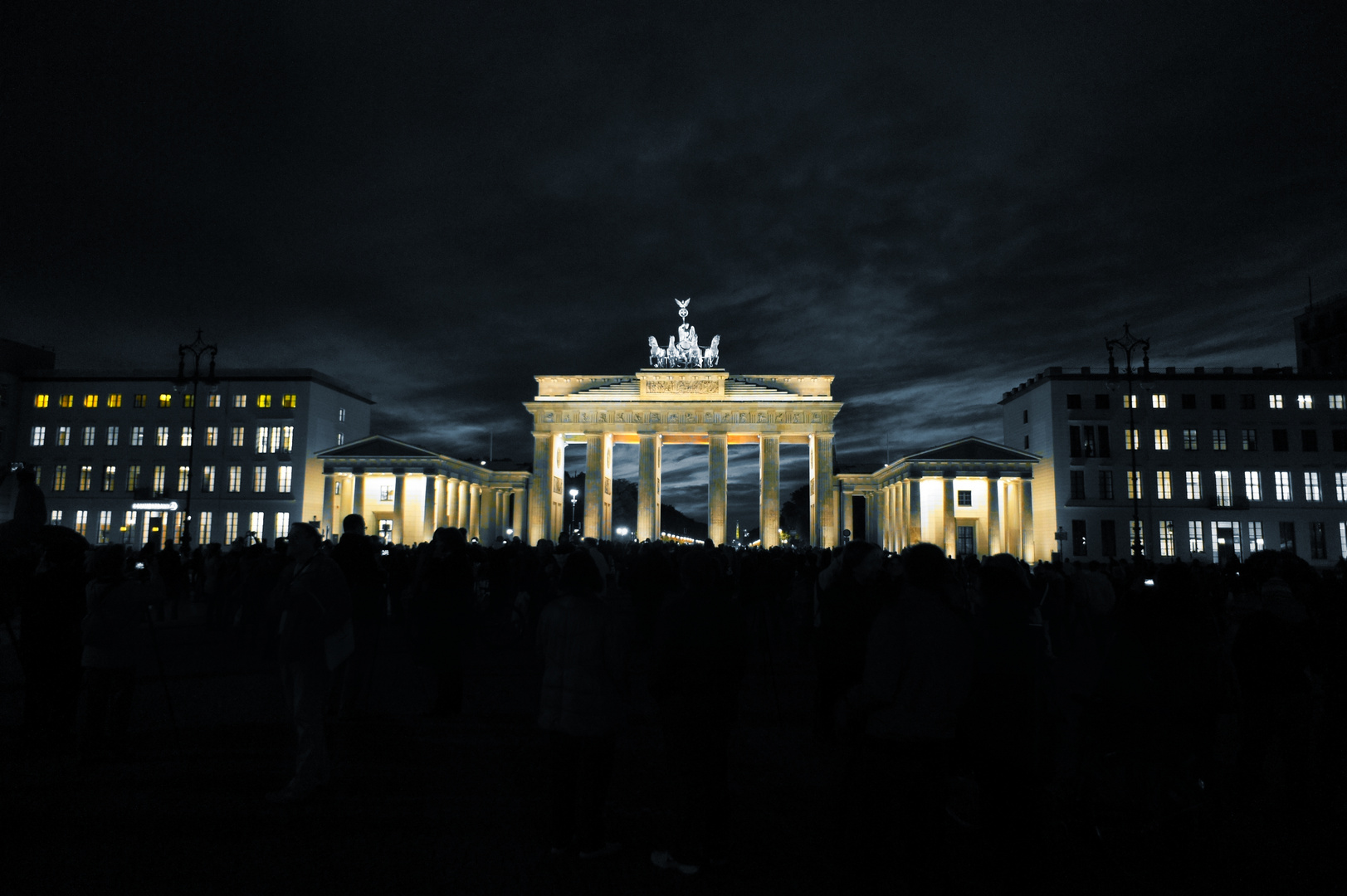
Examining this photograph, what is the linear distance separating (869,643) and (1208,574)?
18.4 meters

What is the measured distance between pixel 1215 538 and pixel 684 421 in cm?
3857

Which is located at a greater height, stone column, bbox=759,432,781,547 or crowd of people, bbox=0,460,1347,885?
stone column, bbox=759,432,781,547

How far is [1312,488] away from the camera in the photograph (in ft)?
180

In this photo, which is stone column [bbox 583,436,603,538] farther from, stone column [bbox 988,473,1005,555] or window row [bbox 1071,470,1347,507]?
window row [bbox 1071,470,1347,507]

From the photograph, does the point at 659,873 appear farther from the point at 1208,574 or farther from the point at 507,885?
the point at 1208,574

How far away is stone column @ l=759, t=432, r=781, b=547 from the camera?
199ft

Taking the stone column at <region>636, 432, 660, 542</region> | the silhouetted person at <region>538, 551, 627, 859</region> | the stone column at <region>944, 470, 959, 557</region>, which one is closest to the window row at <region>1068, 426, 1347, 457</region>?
the stone column at <region>944, 470, 959, 557</region>

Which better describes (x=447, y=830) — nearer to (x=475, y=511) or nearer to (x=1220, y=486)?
(x=1220, y=486)

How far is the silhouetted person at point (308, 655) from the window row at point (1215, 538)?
57.4 meters

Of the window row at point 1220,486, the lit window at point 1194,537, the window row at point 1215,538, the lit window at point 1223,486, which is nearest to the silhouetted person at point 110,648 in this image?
the window row at point 1215,538

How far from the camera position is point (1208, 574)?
61.0 ft

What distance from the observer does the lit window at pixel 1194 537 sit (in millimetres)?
54688

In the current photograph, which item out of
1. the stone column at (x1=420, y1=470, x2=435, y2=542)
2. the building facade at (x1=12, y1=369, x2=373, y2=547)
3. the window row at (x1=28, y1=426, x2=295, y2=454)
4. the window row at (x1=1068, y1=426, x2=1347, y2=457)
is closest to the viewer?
the window row at (x1=1068, y1=426, x2=1347, y2=457)

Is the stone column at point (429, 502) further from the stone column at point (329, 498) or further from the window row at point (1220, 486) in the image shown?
the window row at point (1220, 486)
